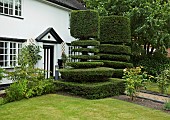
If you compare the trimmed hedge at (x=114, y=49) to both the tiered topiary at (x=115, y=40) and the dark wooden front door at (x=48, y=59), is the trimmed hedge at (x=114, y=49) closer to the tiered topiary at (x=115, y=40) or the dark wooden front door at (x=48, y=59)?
the tiered topiary at (x=115, y=40)

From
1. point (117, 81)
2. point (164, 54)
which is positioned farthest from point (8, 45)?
point (164, 54)

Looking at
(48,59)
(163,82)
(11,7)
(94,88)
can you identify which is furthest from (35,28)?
(163,82)

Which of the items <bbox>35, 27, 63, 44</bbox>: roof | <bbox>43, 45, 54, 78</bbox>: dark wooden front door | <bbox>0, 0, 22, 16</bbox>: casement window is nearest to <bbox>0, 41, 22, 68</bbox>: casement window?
<bbox>0, 0, 22, 16</bbox>: casement window

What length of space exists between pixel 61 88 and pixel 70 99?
75.3 inches

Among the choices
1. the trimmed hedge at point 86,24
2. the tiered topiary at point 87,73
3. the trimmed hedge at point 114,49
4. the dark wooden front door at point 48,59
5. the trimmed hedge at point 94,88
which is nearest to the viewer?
the trimmed hedge at point 94,88

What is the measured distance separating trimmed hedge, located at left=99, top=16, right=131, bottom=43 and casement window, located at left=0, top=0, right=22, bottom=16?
548 cm

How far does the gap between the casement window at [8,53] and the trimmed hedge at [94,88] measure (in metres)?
3.68

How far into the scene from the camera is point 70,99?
429 inches

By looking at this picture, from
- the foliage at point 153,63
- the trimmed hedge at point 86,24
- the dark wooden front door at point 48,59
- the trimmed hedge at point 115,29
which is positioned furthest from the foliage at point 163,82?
the dark wooden front door at point 48,59

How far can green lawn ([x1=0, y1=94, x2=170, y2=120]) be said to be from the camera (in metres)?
8.20

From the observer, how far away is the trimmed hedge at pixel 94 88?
11.3 metres

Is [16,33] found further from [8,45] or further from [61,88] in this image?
[61,88]

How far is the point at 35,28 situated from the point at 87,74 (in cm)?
672

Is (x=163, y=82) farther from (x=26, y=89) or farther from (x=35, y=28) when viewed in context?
(x=35, y=28)
